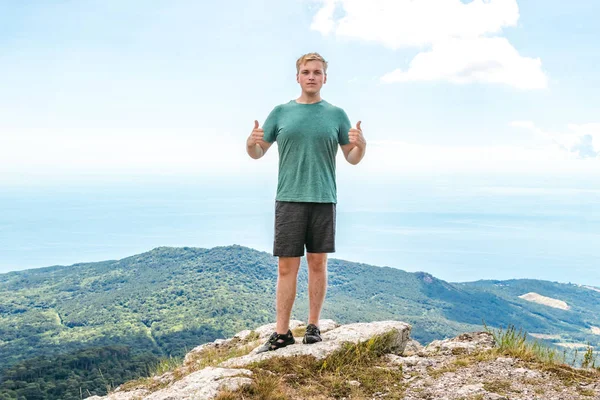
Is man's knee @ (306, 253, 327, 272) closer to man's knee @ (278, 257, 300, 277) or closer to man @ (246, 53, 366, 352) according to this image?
man @ (246, 53, 366, 352)

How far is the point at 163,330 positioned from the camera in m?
82.8

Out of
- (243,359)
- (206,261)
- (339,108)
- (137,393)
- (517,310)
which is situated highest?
(339,108)

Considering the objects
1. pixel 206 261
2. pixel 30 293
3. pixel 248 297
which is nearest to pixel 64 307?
pixel 30 293

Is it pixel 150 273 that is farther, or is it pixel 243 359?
pixel 150 273

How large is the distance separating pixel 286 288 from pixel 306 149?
1558 millimetres

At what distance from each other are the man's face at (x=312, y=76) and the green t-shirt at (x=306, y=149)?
183 millimetres

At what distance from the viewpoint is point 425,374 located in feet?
16.0

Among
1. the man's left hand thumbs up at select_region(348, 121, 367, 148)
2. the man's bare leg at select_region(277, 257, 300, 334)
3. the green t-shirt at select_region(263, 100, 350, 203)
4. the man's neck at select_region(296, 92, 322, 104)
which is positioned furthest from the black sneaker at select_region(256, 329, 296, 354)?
the man's neck at select_region(296, 92, 322, 104)

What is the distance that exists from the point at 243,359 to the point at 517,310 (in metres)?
126

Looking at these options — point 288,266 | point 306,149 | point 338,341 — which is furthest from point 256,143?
point 338,341

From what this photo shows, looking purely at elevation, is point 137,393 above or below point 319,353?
below

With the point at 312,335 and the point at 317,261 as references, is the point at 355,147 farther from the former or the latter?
the point at 312,335

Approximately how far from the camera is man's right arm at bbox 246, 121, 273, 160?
521 centimetres

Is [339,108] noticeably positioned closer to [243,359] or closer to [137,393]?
[243,359]
